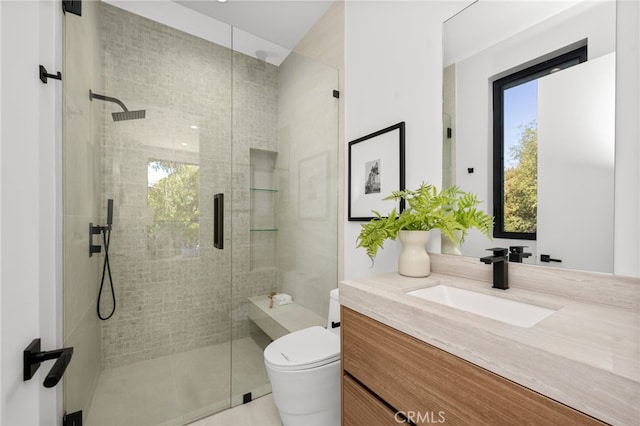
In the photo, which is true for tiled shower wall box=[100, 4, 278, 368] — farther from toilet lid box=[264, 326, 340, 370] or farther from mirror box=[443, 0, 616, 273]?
mirror box=[443, 0, 616, 273]

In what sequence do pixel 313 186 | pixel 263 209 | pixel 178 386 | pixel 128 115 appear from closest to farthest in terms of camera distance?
pixel 128 115, pixel 178 386, pixel 263 209, pixel 313 186

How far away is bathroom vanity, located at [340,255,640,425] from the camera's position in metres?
0.52

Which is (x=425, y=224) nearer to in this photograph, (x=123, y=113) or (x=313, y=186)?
(x=313, y=186)

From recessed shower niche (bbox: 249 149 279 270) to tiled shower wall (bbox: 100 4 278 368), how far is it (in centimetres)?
6

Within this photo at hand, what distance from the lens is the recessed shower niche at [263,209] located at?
1.90 m

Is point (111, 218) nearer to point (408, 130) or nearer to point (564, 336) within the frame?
point (408, 130)

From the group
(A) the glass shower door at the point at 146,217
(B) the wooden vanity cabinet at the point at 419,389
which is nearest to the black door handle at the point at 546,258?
(B) the wooden vanity cabinet at the point at 419,389

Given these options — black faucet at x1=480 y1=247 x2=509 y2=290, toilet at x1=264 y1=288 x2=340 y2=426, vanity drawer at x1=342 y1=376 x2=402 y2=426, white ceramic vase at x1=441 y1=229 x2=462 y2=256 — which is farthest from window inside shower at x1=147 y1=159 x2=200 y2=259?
black faucet at x1=480 y1=247 x2=509 y2=290

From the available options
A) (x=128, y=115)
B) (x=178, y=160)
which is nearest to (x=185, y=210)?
(x=178, y=160)

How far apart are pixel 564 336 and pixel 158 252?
1.82 m

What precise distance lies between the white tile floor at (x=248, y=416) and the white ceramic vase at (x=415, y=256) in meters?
1.20

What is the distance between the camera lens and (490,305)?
990 mm

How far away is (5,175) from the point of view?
22.7 inches

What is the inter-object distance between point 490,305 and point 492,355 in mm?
410
